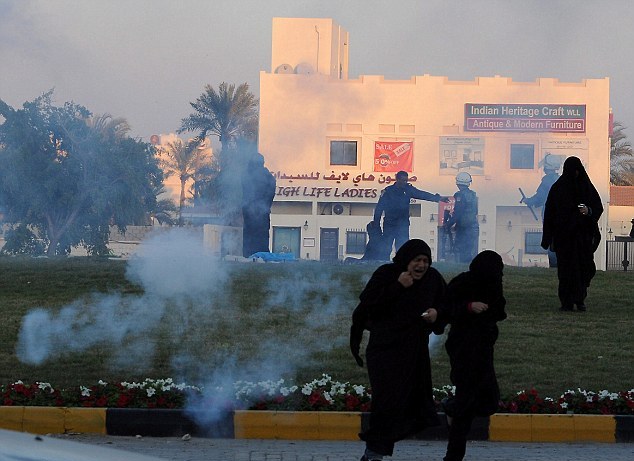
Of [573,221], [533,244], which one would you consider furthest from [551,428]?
[533,244]

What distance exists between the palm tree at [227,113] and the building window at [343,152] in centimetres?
639

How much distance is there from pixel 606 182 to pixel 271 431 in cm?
4129

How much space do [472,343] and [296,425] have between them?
2.25 metres

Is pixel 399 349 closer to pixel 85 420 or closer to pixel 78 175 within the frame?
pixel 85 420

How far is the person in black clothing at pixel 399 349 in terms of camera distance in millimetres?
8227

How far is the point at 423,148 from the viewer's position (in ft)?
170

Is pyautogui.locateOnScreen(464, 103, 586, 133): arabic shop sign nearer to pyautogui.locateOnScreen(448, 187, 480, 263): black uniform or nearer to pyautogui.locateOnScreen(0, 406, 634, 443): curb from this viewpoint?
pyautogui.locateOnScreen(448, 187, 480, 263): black uniform

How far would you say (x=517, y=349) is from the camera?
13.5 meters

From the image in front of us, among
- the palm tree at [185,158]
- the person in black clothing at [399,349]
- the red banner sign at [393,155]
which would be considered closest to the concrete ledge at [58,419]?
the person in black clothing at [399,349]

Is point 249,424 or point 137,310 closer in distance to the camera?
point 249,424

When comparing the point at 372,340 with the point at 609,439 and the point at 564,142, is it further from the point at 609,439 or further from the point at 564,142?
the point at 564,142

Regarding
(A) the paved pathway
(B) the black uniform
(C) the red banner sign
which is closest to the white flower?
(A) the paved pathway

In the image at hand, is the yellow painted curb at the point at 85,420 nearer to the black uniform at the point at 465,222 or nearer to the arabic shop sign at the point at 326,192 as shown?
the black uniform at the point at 465,222

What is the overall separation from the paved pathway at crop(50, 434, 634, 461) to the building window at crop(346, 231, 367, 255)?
37.2m
